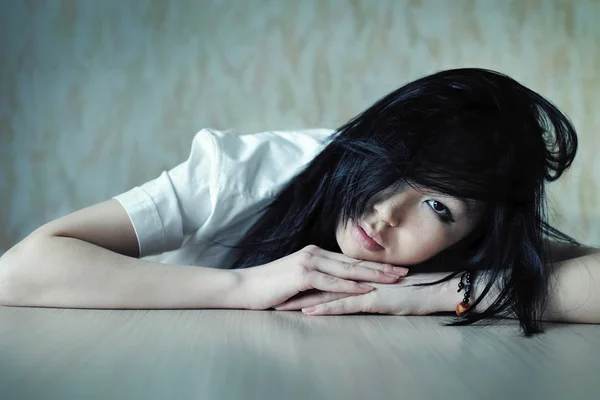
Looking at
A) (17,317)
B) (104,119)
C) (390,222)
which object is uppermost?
(104,119)

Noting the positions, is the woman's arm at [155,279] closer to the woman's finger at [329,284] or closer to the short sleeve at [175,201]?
the woman's finger at [329,284]

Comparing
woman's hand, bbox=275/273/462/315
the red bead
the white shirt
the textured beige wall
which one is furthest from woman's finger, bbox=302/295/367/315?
the textured beige wall

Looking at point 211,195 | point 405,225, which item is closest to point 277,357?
point 405,225

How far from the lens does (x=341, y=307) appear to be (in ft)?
2.54

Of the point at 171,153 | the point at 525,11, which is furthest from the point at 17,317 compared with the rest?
the point at 525,11

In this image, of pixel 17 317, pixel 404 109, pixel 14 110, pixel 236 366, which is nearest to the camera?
pixel 236 366

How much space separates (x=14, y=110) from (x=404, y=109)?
1.02m

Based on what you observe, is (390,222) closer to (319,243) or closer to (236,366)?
(319,243)

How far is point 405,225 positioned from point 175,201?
0.33 metres

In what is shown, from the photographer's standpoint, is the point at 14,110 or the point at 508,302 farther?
the point at 14,110

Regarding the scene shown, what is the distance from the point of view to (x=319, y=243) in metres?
0.96

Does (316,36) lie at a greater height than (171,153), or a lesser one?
greater

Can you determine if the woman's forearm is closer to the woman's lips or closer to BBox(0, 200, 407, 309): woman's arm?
BBox(0, 200, 407, 309): woman's arm

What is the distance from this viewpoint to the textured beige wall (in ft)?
4.98
